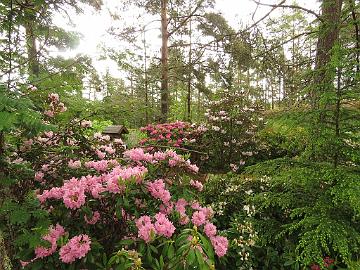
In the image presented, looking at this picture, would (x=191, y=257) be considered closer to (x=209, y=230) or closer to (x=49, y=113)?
(x=209, y=230)

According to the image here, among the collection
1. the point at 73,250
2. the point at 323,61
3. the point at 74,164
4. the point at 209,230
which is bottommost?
the point at 209,230

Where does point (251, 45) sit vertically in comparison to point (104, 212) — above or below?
above

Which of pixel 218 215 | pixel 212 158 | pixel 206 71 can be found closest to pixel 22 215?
pixel 218 215

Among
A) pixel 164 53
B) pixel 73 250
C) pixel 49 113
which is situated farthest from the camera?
pixel 164 53

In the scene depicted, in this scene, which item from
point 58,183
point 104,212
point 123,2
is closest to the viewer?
point 104,212

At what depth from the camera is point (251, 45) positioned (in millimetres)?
5598

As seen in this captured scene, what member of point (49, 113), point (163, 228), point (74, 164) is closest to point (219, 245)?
point (163, 228)

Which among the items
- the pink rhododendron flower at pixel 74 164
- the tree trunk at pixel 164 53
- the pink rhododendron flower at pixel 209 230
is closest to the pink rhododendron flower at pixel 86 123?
the pink rhododendron flower at pixel 74 164

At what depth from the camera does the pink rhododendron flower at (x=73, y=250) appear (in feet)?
6.02

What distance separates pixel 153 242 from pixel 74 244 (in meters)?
0.54

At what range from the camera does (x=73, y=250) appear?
184cm

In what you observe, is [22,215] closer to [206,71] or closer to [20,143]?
[20,143]

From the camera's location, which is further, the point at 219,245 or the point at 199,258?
the point at 219,245

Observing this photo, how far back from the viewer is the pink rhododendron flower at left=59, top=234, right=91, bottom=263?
183 centimetres
